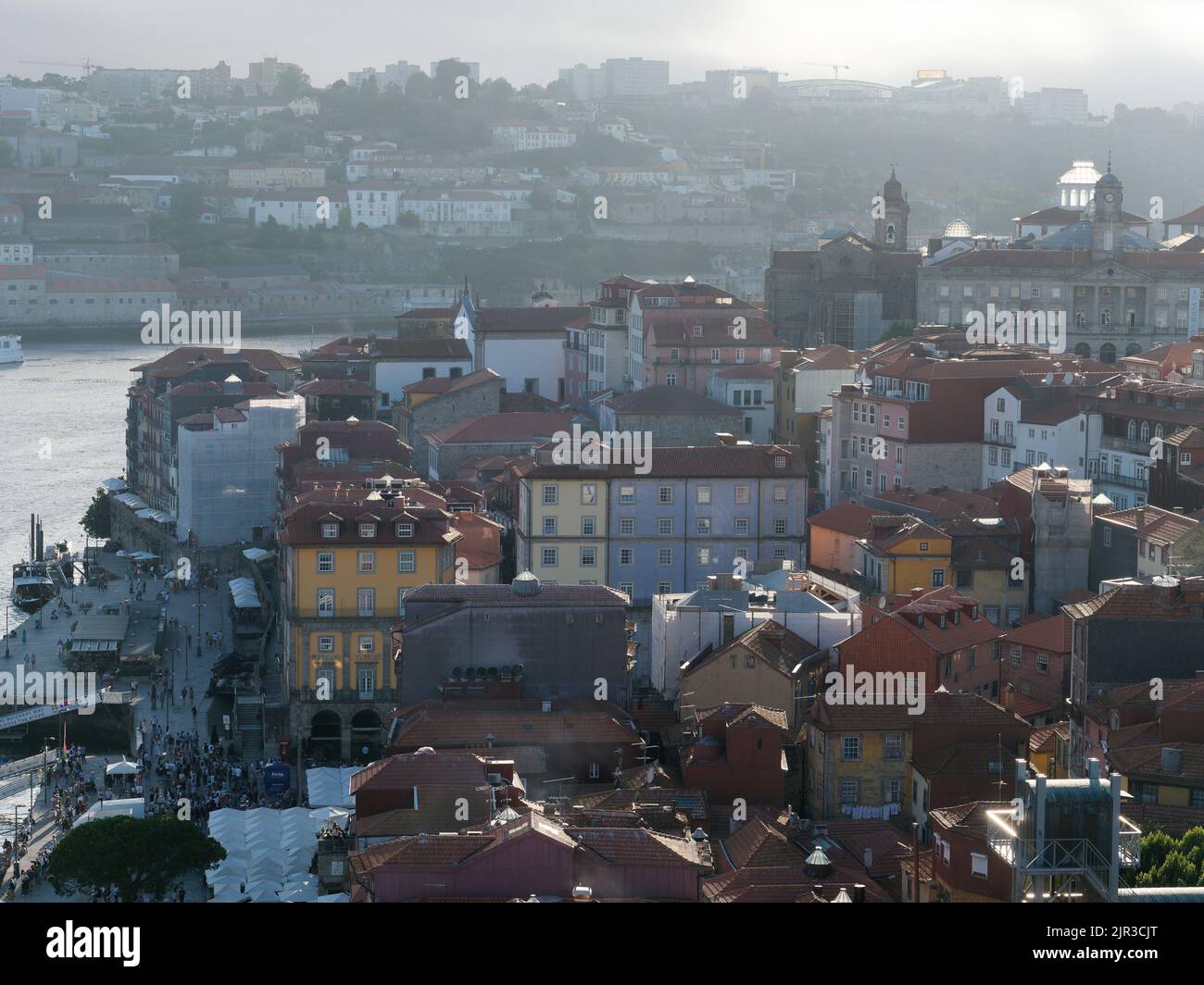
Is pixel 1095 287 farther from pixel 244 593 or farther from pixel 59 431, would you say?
pixel 59 431

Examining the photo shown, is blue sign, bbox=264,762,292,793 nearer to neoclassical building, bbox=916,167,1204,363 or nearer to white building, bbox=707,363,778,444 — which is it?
white building, bbox=707,363,778,444

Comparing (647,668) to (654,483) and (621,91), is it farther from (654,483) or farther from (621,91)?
(621,91)

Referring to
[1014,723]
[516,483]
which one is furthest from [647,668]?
[1014,723]

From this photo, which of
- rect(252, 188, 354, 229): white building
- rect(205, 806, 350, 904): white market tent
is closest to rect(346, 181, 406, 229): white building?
rect(252, 188, 354, 229): white building

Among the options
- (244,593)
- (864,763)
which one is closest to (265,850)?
(864,763)

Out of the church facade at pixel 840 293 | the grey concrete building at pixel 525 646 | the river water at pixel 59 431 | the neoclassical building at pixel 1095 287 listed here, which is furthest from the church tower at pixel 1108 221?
the grey concrete building at pixel 525 646

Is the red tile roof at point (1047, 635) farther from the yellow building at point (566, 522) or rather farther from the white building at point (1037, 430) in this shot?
the white building at point (1037, 430)
